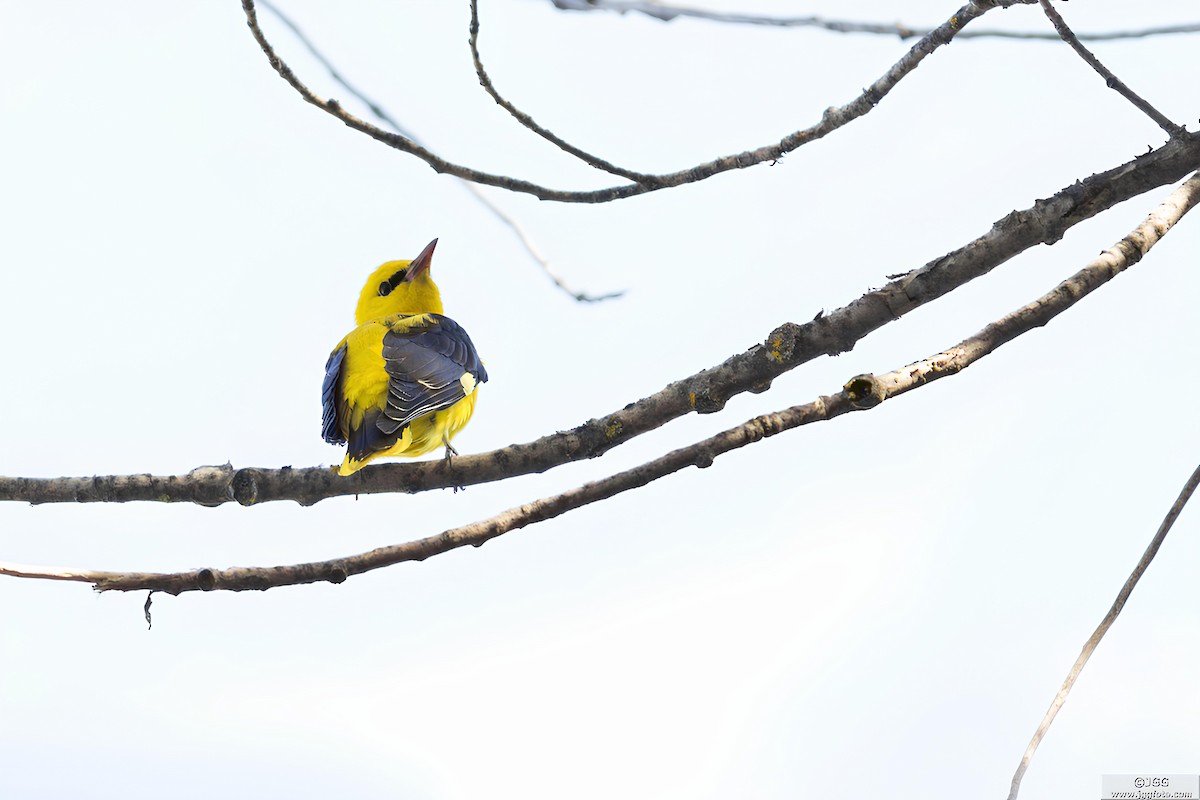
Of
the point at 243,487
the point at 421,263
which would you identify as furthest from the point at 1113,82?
the point at 421,263

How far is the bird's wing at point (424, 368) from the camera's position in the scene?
3.80m

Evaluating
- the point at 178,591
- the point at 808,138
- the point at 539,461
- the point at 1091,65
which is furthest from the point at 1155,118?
the point at 178,591

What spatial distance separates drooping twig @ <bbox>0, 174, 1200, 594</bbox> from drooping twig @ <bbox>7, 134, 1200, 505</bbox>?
0.44 feet

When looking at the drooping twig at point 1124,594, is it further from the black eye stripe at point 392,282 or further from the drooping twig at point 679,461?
the black eye stripe at point 392,282

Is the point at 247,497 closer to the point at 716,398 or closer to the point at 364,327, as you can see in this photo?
the point at 716,398

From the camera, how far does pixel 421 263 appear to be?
5645 millimetres

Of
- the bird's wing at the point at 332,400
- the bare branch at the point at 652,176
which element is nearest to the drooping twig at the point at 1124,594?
the bare branch at the point at 652,176

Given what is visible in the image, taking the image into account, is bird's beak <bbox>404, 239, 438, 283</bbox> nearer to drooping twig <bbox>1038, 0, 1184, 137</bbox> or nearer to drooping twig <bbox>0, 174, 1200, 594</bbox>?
drooping twig <bbox>0, 174, 1200, 594</bbox>

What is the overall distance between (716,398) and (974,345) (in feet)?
1.93

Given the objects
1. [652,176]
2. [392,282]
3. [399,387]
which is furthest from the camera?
[392,282]

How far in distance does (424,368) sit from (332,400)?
41 centimetres

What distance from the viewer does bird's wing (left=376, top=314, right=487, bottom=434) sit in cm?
380

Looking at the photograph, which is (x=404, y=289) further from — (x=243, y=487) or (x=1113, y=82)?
(x=1113, y=82)

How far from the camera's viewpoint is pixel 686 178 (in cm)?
280
